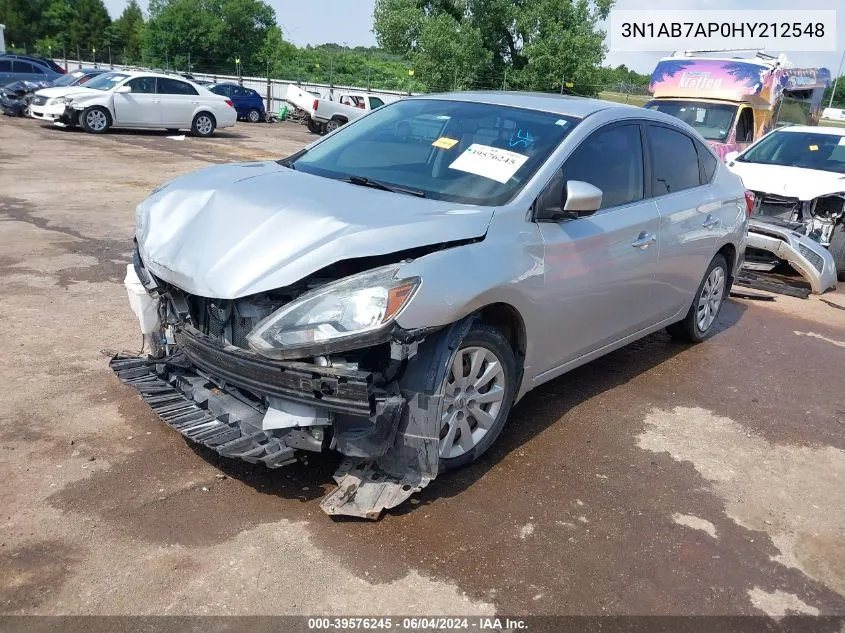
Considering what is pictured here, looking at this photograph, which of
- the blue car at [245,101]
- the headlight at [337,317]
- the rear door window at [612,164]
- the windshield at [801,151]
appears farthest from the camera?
the blue car at [245,101]

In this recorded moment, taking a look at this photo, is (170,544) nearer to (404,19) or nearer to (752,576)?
(752,576)

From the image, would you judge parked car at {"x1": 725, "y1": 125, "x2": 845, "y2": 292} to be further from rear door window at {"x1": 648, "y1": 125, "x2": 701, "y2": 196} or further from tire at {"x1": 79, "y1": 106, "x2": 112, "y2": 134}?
tire at {"x1": 79, "y1": 106, "x2": 112, "y2": 134}

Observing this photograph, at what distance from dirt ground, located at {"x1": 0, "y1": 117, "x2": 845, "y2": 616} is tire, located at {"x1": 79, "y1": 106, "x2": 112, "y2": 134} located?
1463cm

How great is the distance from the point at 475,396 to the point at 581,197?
1151 mm

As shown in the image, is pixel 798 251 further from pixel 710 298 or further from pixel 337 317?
pixel 337 317

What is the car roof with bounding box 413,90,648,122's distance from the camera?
4.41 meters

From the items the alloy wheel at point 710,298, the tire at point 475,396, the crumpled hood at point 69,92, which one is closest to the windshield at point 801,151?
the alloy wheel at point 710,298

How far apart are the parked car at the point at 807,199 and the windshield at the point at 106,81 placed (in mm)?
15496

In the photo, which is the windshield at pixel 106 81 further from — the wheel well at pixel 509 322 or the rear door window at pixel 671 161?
the wheel well at pixel 509 322

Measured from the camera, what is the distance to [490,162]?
398 cm

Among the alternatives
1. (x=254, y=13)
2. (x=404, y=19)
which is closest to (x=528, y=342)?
(x=404, y=19)

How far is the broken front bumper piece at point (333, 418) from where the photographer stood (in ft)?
10.0

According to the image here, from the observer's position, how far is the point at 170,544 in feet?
9.87

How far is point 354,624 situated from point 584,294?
225 centimetres
